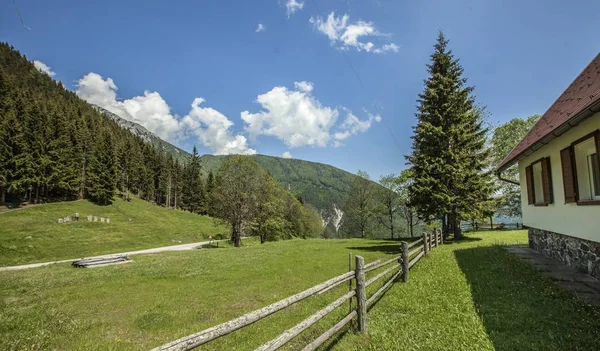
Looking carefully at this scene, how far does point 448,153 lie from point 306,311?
58.3 feet

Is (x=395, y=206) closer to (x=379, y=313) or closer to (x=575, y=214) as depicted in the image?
(x=575, y=214)

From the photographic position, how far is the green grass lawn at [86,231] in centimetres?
3306

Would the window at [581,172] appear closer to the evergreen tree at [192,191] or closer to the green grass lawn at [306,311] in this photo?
the green grass lawn at [306,311]

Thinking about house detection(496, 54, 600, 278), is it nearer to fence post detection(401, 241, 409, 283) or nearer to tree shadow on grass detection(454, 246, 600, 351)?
tree shadow on grass detection(454, 246, 600, 351)

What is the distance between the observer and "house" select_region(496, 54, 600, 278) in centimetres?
786

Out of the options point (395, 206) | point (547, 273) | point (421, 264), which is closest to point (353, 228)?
point (395, 206)

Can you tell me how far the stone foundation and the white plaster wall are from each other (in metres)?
0.31

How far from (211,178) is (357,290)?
3137 inches

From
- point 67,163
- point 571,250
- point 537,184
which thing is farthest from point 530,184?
point 67,163

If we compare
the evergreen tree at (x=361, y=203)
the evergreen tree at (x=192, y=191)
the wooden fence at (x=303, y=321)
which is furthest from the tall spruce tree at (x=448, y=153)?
the evergreen tree at (x=192, y=191)

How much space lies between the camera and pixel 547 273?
9625mm

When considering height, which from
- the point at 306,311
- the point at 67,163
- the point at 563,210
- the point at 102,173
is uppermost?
the point at 67,163

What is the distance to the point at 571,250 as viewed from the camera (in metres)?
10.1

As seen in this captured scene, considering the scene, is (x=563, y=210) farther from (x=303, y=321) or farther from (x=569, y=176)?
(x=303, y=321)
